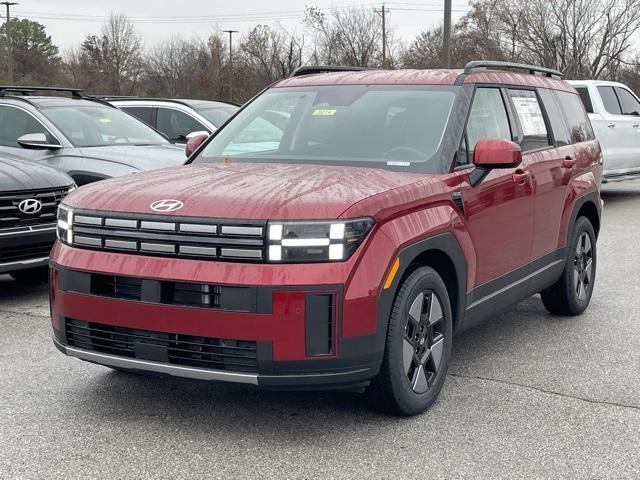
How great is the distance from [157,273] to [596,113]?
12.3 metres

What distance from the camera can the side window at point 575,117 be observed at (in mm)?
6676

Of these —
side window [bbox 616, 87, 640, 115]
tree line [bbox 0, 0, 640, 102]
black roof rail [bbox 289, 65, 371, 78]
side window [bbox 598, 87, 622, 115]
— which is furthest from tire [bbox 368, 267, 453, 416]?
tree line [bbox 0, 0, 640, 102]

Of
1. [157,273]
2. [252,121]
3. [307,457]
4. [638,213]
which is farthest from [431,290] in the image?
[638,213]

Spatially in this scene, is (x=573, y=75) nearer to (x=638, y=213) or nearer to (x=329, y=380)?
(x=638, y=213)

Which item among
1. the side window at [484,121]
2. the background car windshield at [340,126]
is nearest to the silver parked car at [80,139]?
the background car windshield at [340,126]

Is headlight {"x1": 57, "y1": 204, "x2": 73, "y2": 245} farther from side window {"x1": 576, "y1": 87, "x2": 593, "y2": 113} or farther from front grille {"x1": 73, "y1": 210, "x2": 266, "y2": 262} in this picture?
side window {"x1": 576, "y1": 87, "x2": 593, "y2": 113}

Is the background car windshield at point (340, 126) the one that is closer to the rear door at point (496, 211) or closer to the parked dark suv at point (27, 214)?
the rear door at point (496, 211)

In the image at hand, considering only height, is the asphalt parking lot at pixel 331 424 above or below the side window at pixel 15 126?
below

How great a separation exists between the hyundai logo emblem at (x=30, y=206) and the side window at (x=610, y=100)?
34.7 feet

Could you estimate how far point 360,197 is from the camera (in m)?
4.00

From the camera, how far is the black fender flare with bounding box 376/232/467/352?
398 cm

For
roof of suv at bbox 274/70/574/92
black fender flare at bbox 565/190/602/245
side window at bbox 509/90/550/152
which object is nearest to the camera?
roof of suv at bbox 274/70/574/92

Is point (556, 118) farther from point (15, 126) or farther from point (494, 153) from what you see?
point (15, 126)

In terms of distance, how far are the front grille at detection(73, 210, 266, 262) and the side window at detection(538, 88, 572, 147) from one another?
3.22 metres
